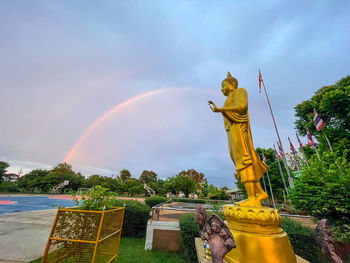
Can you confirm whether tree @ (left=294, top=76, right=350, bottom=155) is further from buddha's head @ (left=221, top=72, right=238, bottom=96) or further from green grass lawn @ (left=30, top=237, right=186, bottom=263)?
green grass lawn @ (left=30, top=237, right=186, bottom=263)

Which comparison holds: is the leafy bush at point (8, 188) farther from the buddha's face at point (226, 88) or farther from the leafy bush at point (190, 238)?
the buddha's face at point (226, 88)

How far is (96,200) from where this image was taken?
13.8 feet

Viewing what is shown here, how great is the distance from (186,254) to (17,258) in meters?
4.81

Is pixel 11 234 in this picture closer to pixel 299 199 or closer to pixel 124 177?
pixel 299 199

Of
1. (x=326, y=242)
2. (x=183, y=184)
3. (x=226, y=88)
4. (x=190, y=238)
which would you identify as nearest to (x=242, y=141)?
(x=226, y=88)

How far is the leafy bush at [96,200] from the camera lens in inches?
162

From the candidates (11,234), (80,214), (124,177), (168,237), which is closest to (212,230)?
(80,214)

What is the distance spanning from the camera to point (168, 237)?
569 cm

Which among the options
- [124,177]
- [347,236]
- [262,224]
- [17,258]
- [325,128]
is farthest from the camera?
[124,177]

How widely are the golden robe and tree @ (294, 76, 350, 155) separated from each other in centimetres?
1439

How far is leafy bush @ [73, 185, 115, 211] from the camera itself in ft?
13.5

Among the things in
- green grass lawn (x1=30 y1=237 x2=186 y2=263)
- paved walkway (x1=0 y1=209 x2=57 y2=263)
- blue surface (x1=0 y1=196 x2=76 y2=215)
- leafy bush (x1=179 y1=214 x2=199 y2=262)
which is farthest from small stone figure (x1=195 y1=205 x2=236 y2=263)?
blue surface (x1=0 y1=196 x2=76 y2=215)

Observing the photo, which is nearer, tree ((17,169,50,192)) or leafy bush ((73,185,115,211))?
leafy bush ((73,185,115,211))

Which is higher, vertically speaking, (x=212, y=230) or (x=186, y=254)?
(x=212, y=230)
